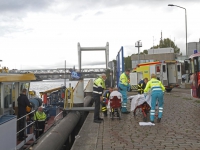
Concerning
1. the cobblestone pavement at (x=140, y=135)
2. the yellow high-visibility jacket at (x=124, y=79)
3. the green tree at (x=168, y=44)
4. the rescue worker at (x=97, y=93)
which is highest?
the green tree at (x=168, y=44)

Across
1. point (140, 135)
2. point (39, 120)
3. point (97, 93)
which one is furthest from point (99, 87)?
point (140, 135)

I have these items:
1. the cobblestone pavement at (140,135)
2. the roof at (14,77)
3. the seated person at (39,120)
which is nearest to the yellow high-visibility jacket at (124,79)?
the cobblestone pavement at (140,135)

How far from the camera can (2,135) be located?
5.83 metres

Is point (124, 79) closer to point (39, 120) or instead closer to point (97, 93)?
point (97, 93)

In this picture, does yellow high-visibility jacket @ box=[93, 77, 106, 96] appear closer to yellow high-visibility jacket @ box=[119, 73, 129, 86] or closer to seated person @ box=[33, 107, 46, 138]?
yellow high-visibility jacket @ box=[119, 73, 129, 86]

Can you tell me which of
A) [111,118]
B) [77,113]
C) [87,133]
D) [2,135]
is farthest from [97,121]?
[2,135]

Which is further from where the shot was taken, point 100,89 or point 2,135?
point 100,89

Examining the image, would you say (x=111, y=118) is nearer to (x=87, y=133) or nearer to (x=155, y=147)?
(x=87, y=133)

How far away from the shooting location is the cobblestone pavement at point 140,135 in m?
7.05

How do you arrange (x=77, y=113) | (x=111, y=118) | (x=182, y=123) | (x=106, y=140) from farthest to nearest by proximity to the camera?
(x=77, y=113)
(x=111, y=118)
(x=182, y=123)
(x=106, y=140)

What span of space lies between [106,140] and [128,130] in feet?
4.49

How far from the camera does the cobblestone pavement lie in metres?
7.05

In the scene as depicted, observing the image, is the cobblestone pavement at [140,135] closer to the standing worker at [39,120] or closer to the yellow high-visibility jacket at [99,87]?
the yellow high-visibility jacket at [99,87]

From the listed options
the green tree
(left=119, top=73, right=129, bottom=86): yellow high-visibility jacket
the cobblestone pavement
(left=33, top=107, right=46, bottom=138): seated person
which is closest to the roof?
(left=33, top=107, right=46, bottom=138): seated person
